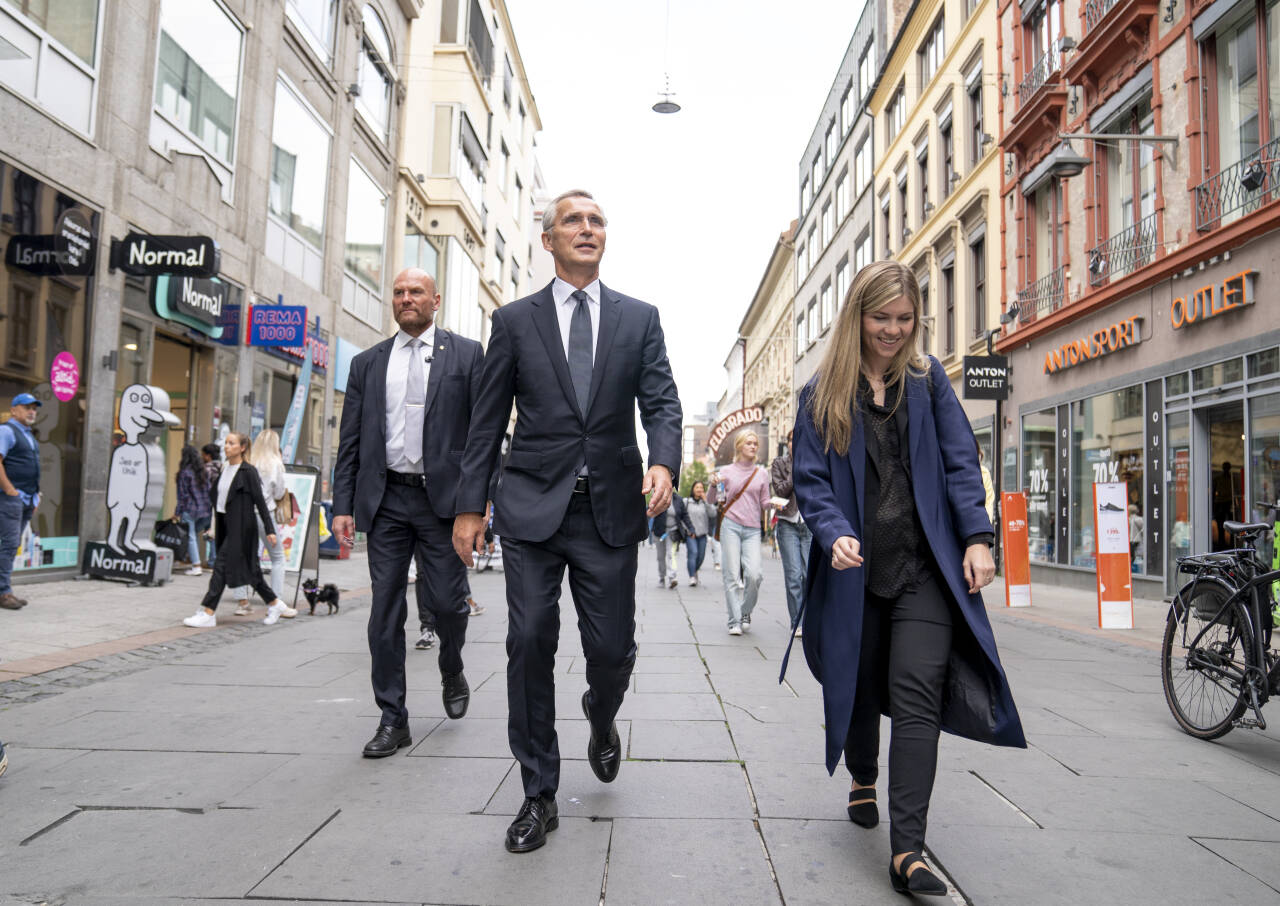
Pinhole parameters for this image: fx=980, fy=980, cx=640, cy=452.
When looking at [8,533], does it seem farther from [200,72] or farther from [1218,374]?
[1218,374]

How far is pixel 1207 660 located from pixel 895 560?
9.22 ft

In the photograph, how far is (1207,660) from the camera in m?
4.81

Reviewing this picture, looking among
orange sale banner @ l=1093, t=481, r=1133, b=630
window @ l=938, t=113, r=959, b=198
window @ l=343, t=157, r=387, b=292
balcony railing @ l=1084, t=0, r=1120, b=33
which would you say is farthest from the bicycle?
window @ l=938, t=113, r=959, b=198

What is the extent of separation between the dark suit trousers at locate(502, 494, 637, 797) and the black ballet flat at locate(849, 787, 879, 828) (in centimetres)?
92

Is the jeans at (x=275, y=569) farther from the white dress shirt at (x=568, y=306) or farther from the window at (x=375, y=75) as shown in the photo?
the window at (x=375, y=75)

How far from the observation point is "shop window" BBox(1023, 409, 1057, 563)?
17609mm

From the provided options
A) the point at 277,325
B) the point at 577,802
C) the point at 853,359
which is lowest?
the point at 577,802

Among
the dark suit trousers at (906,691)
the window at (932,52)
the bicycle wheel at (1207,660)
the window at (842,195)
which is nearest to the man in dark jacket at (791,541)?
the bicycle wheel at (1207,660)

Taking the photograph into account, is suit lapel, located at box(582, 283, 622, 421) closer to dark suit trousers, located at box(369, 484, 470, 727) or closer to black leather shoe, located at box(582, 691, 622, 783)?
black leather shoe, located at box(582, 691, 622, 783)

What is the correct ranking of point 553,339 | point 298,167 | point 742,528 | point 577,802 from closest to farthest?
point 553,339 → point 577,802 → point 742,528 → point 298,167

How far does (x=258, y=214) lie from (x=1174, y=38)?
13867 mm

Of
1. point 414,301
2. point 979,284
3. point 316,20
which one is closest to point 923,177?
point 979,284

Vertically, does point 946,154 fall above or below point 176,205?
above

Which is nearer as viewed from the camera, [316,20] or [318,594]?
[318,594]
